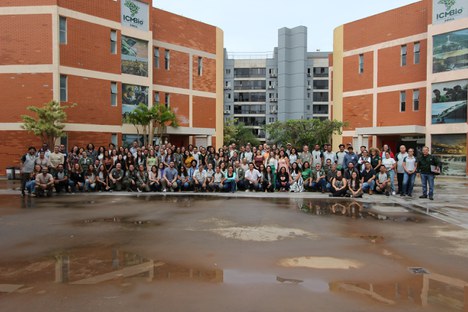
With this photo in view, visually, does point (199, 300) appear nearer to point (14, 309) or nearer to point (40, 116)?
point (14, 309)

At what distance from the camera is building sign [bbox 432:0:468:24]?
88.7ft

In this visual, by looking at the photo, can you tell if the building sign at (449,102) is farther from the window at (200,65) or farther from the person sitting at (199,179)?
the person sitting at (199,179)

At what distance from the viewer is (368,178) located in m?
14.3

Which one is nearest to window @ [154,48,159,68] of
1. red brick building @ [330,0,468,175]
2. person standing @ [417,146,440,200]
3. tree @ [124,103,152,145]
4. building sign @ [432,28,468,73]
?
tree @ [124,103,152,145]

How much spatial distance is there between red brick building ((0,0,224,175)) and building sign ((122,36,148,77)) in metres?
0.07

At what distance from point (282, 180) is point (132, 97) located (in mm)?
16542

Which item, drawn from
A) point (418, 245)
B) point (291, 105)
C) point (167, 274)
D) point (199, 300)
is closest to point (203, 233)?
point (167, 274)

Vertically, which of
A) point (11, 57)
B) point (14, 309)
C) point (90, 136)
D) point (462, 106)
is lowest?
point (14, 309)

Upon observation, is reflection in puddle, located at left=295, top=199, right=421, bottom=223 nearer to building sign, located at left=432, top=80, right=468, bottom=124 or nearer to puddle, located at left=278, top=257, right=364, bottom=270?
puddle, located at left=278, top=257, right=364, bottom=270

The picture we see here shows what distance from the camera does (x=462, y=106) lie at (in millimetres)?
27562

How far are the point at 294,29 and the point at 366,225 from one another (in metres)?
69.8

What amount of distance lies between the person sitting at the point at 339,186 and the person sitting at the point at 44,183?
994 centimetres

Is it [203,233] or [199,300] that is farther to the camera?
[203,233]

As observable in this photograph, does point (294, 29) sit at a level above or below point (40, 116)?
above
